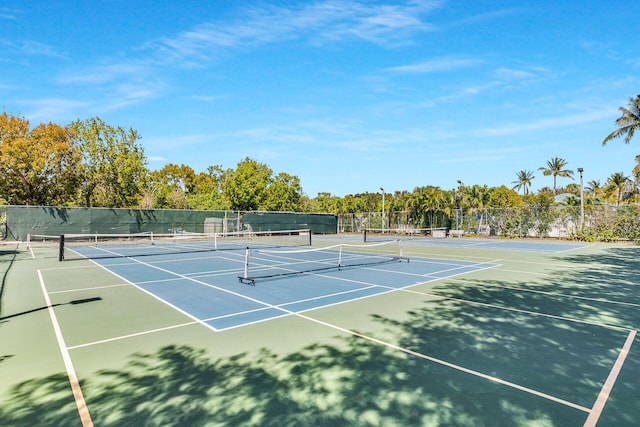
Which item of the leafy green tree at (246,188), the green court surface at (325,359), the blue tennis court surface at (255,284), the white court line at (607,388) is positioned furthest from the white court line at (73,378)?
the leafy green tree at (246,188)

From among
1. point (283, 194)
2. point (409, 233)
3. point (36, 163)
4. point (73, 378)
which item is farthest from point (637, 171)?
point (36, 163)

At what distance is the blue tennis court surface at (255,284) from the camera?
7461mm

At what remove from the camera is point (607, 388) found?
13.4 ft

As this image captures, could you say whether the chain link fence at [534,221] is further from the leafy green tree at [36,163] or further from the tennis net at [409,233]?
the leafy green tree at [36,163]

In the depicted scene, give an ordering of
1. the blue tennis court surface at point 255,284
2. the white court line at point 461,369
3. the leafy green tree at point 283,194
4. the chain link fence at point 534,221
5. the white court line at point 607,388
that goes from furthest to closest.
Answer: the leafy green tree at point 283,194 → the chain link fence at point 534,221 → the blue tennis court surface at point 255,284 → the white court line at point 461,369 → the white court line at point 607,388

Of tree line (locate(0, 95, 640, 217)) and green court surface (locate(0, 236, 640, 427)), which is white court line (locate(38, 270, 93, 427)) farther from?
tree line (locate(0, 95, 640, 217))

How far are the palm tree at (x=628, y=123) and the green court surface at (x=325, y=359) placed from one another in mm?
26620

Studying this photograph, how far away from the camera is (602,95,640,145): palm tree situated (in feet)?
92.5

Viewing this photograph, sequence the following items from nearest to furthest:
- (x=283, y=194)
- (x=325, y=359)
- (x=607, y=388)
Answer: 1. (x=607, y=388)
2. (x=325, y=359)
3. (x=283, y=194)

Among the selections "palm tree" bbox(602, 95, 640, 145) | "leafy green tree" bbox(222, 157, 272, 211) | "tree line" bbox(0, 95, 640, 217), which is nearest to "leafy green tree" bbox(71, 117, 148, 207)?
"tree line" bbox(0, 95, 640, 217)

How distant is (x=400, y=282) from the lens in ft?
34.7

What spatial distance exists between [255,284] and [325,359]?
219 inches

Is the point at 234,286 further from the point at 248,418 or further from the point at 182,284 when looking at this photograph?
the point at 248,418

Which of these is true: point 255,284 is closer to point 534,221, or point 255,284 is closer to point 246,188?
point 534,221
